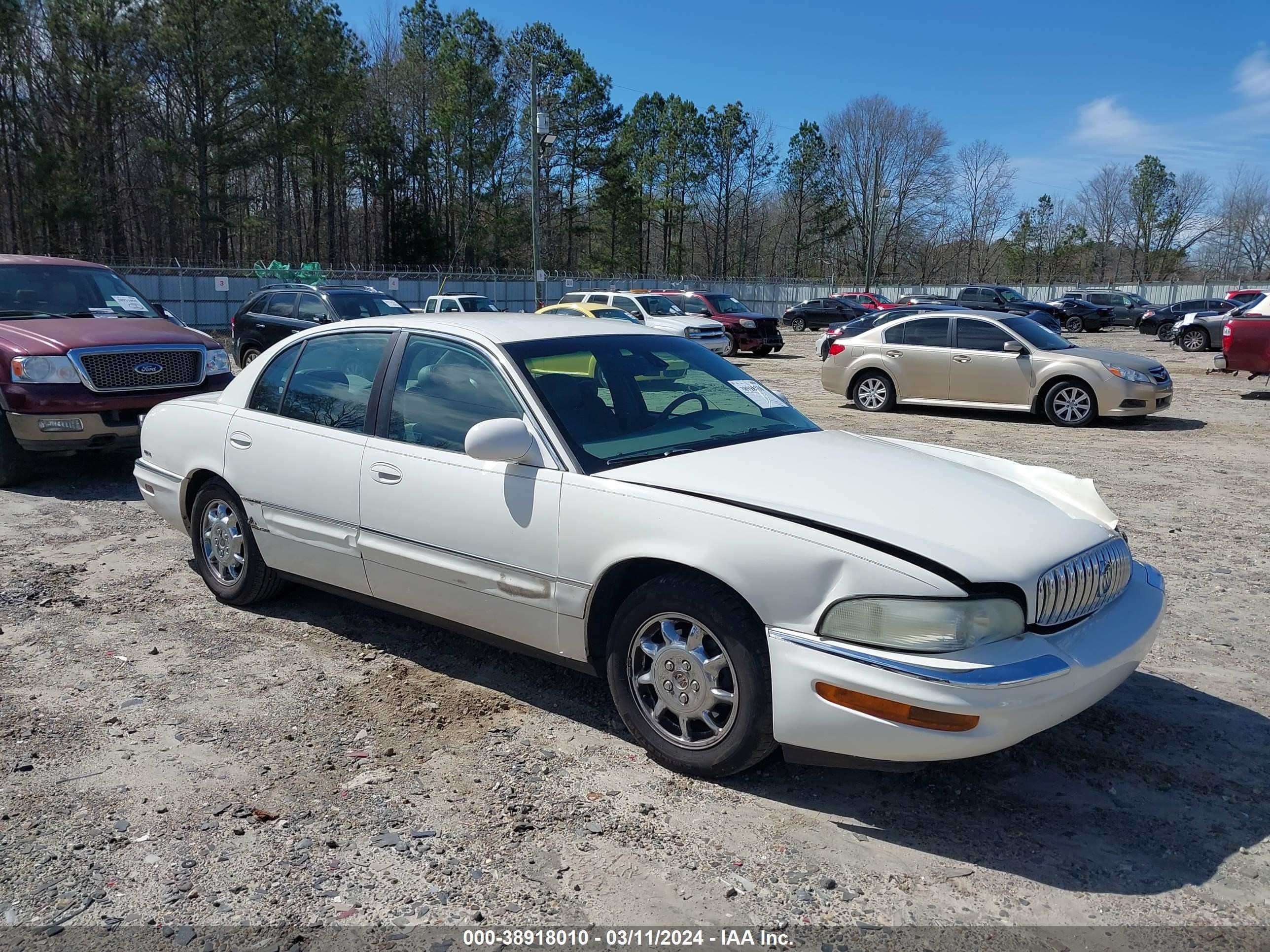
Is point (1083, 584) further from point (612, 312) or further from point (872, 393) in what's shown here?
point (612, 312)

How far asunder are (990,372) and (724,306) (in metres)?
14.1

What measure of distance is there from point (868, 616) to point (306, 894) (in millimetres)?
1884

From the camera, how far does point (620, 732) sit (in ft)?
12.7

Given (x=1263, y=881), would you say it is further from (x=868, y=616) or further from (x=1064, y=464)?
(x=1064, y=464)

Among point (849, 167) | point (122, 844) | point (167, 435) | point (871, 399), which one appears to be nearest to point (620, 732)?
point (122, 844)

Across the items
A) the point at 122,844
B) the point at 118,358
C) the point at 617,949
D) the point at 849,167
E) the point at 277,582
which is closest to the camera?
the point at 617,949

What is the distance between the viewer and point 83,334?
8.27 meters

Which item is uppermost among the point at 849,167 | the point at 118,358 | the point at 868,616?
the point at 849,167

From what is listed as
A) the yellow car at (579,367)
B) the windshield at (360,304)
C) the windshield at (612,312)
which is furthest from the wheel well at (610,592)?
the windshield at (612,312)

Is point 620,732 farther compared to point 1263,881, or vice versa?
point 620,732

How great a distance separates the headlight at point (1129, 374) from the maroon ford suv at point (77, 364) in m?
11.0

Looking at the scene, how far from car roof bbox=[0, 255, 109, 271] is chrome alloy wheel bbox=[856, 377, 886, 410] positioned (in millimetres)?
10370

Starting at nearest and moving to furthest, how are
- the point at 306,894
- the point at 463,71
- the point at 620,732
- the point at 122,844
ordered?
the point at 306,894, the point at 122,844, the point at 620,732, the point at 463,71

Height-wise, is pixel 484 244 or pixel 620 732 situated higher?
pixel 484 244
